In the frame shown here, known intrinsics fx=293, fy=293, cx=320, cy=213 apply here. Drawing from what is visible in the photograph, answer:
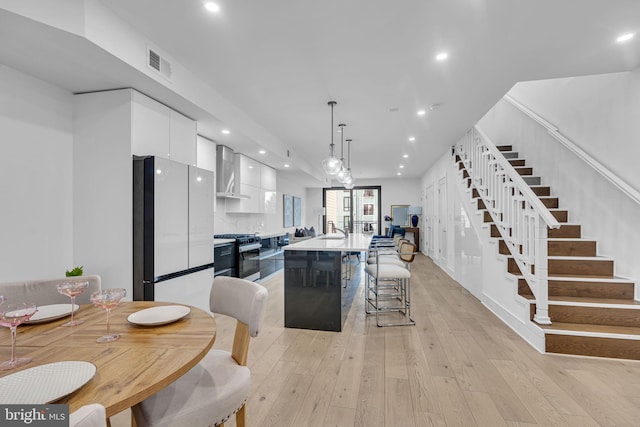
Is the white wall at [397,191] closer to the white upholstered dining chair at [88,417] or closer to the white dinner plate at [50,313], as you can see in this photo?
the white dinner plate at [50,313]

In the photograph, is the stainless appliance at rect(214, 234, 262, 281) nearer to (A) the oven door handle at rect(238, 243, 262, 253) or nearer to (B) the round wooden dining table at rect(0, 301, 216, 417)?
(A) the oven door handle at rect(238, 243, 262, 253)

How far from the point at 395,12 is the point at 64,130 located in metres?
3.02

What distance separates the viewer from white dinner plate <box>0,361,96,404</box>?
709 mm

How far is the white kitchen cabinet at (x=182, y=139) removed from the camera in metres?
3.20

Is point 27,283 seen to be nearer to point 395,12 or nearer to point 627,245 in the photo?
point 395,12

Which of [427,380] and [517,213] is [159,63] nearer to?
[427,380]

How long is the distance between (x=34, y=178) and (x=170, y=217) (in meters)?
1.06

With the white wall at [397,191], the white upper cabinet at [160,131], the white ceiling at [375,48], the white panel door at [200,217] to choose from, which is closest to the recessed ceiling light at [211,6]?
the white ceiling at [375,48]

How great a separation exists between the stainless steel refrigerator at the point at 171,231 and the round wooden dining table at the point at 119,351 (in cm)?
127

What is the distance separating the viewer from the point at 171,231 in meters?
2.83

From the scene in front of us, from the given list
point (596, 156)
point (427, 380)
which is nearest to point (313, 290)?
point (427, 380)

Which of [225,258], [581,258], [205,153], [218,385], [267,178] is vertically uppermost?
[205,153]

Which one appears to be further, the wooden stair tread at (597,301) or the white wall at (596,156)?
the white wall at (596,156)

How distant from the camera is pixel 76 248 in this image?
8.94ft
